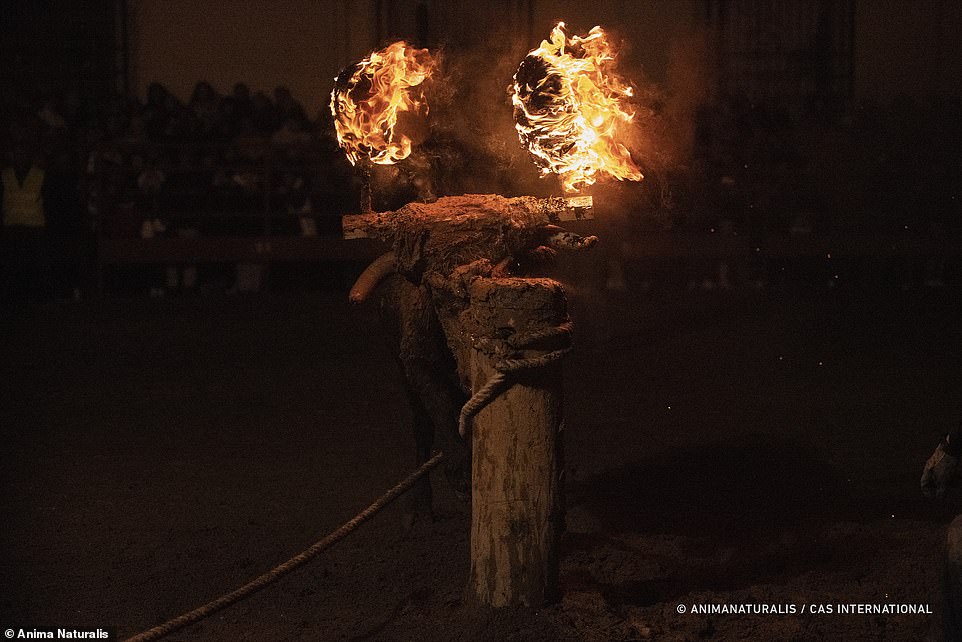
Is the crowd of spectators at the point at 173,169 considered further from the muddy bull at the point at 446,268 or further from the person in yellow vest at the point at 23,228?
the muddy bull at the point at 446,268

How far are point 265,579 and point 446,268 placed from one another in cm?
135

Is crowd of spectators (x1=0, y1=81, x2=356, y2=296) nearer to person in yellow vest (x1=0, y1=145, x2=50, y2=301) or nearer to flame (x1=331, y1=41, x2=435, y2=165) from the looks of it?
person in yellow vest (x1=0, y1=145, x2=50, y2=301)

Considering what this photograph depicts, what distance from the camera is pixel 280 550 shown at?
220 inches

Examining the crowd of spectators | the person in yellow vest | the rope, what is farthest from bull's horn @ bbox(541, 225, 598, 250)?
the person in yellow vest

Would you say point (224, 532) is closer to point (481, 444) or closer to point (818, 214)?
point (481, 444)

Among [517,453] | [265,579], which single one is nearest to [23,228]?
[265,579]

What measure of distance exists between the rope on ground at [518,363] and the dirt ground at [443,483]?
2.59ft

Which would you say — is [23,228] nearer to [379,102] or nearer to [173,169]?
[173,169]

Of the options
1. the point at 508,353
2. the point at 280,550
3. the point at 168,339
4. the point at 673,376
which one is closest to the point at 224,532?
the point at 280,550

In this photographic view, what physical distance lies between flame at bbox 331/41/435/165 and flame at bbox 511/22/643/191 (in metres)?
0.51

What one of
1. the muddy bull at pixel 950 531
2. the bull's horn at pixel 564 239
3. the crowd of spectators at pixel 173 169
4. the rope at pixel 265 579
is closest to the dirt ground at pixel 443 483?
the rope at pixel 265 579

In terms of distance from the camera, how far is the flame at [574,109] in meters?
4.66

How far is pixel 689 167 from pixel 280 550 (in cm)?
974

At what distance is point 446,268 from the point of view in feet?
15.4
